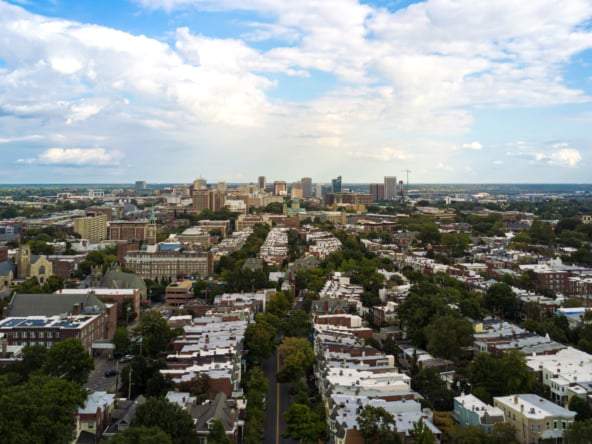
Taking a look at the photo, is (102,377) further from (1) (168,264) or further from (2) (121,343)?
(1) (168,264)

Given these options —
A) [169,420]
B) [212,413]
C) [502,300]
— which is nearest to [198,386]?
[212,413]

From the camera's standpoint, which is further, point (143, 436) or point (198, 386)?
point (198, 386)

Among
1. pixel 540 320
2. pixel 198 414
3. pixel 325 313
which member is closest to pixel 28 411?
pixel 198 414

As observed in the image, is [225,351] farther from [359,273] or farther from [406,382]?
[359,273]

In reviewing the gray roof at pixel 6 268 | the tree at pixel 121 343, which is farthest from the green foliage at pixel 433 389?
the gray roof at pixel 6 268

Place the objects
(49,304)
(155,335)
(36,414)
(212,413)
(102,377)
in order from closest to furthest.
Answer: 1. (36,414)
2. (212,413)
3. (102,377)
4. (155,335)
5. (49,304)

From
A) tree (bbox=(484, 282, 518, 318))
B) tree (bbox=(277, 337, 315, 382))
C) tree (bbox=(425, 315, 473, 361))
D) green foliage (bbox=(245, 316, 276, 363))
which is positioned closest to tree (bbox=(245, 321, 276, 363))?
green foliage (bbox=(245, 316, 276, 363))
